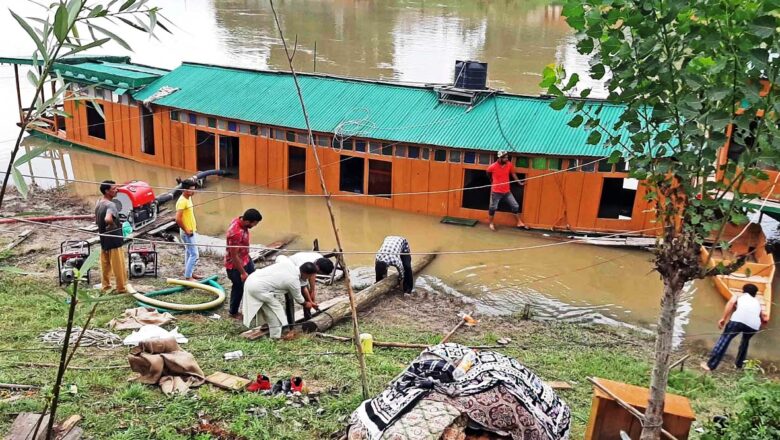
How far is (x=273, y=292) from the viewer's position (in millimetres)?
9055

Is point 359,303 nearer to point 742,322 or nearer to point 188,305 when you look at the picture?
point 188,305

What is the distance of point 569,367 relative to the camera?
8.86 m

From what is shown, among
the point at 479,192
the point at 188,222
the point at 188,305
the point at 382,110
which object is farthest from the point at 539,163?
the point at 188,305

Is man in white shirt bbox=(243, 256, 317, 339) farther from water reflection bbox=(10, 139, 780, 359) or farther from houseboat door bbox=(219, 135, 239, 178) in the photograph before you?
houseboat door bbox=(219, 135, 239, 178)

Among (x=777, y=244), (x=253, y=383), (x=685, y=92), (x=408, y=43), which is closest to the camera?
(x=685, y=92)

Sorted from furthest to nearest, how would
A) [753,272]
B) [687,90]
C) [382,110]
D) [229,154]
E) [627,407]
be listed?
1. [229,154]
2. [382,110]
3. [753,272]
4. [627,407]
5. [687,90]

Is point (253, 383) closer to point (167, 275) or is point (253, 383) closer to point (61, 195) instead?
point (167, 275)

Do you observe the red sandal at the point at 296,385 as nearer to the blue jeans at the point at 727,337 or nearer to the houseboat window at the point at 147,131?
the blue jeans at the point at 727,337

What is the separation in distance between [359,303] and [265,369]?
3015mm

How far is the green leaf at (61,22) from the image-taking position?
256 cm

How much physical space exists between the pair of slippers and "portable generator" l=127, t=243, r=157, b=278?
5.21 metres

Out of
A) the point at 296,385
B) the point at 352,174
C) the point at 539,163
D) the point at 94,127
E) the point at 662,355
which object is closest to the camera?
the point at 662,355

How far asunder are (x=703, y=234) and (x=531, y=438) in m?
1.97

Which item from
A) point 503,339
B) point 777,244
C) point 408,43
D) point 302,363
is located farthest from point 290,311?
point 408,43
